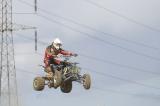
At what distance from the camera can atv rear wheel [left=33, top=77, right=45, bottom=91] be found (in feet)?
186

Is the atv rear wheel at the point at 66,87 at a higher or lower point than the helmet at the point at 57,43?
lower

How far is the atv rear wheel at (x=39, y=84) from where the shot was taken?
5681 cm

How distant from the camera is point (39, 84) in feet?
186

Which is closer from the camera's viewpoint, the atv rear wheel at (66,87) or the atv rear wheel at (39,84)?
the atv rear wheel at (39,84)

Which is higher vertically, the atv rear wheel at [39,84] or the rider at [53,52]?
the rider at [53,52]

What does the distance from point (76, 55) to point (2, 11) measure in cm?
2559

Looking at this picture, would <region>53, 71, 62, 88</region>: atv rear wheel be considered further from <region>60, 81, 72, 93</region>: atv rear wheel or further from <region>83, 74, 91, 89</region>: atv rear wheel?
<region>83, 74, 91, 89</region>: atv rear wheel

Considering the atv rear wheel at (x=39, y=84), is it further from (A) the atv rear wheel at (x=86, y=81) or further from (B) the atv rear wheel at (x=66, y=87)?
(A) the atv rear wheel at (x=86, y=81)

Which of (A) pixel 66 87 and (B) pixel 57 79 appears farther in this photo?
(A) pixel 66 87

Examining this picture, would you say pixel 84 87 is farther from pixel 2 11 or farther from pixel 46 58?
pixel 2 11

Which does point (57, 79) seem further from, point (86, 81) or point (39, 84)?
point (39, 84)

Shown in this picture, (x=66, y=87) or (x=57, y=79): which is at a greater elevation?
A: (x=57, y=79)

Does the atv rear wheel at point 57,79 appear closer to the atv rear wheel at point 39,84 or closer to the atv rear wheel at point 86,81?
the atv rear wheel at point 86,81

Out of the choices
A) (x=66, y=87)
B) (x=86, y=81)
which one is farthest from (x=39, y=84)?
(x=86, y=81)
